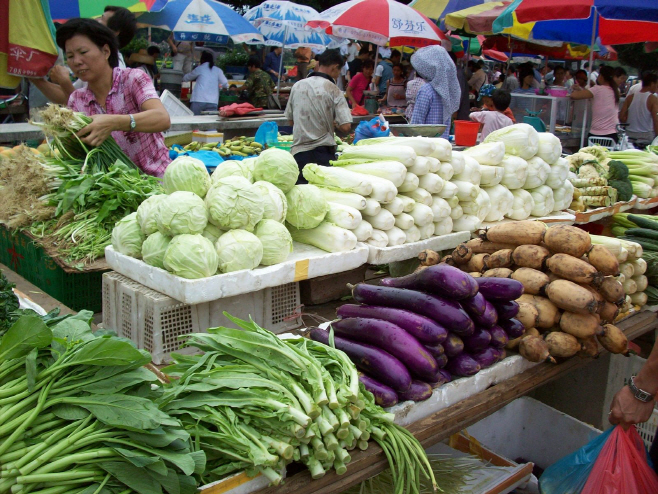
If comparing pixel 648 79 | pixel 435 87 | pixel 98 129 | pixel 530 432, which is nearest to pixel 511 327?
pixel 530 432

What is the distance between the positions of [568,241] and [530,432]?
1.28m

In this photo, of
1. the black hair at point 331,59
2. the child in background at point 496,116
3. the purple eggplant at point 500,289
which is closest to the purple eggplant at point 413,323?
the purple eggplant at point 500,289

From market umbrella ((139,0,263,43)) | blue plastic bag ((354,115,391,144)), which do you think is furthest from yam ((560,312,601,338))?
market umbrella ((139,0,263,43))

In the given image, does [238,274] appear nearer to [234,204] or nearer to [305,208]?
[234,204]

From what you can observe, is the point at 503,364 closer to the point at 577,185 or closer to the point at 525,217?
the point at 525,217

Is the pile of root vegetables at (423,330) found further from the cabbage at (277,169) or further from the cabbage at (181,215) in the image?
the cabbage at (277,169)

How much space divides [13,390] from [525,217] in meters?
3.60

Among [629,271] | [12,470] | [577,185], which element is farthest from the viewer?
[577,185]

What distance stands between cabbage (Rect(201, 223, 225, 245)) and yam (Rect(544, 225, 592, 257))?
5.60ft

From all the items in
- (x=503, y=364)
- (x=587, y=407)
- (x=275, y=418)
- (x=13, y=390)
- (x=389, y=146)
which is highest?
(x=389, y=146)

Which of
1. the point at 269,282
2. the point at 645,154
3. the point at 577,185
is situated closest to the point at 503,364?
the point at 269,282

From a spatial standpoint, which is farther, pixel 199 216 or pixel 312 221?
pixel 312 221

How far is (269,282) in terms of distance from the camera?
8.94ft

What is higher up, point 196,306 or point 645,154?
point 645,154
